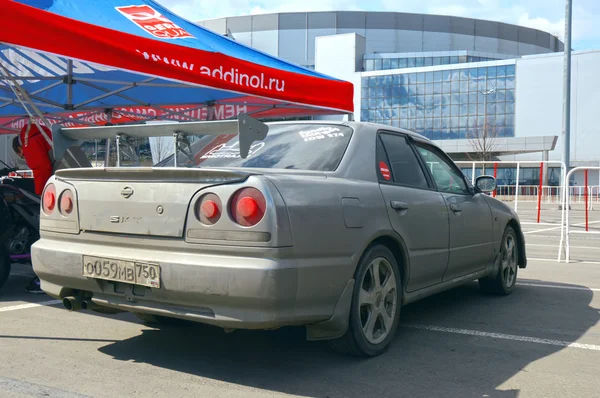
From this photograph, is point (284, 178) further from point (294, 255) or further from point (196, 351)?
point (196, 351)

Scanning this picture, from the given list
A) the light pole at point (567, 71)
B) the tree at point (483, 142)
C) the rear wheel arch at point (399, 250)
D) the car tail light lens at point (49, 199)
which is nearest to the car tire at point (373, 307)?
the rear wheel arch at point (399, 250)

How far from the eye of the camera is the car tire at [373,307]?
3.81 metres

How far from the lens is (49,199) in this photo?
413cm

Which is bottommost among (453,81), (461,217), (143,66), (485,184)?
(461,217)

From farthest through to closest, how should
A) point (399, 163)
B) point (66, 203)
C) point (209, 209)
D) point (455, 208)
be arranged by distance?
point (455, 208), point (399, 163), point (66, 203), point (209, 209)

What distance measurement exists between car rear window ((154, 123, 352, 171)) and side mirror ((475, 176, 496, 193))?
84.3 inches

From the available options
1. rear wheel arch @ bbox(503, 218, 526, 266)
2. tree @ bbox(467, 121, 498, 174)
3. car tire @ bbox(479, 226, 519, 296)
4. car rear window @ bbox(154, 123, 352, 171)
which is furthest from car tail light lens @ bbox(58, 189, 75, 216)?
tree @ bbox(467, 121, 498, 174)

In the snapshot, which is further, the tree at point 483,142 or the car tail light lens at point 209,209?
the tree at point 483,142

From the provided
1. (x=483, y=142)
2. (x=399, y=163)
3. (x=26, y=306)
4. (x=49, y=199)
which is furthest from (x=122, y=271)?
(x=483, y=142)

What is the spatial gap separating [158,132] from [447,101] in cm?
5804

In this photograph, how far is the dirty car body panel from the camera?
329 centimetres

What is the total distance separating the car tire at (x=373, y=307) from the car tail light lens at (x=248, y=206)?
0.83m

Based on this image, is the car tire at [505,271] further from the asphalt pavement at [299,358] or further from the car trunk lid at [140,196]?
the car trunk lid at [140,196]

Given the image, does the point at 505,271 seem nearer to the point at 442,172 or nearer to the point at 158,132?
the point at 442,172
